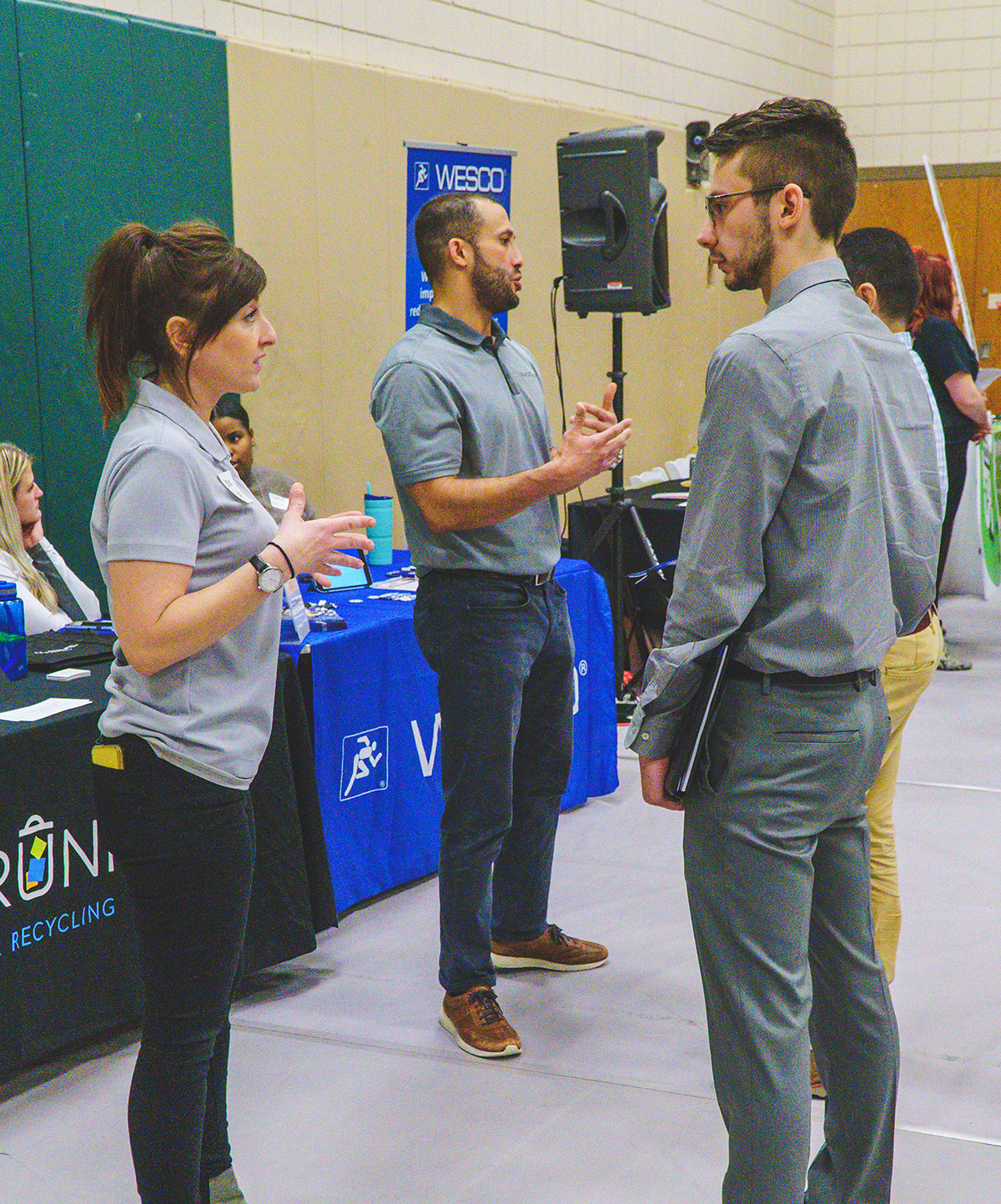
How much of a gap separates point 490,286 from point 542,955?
146cm

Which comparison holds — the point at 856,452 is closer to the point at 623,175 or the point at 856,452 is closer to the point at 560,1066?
the point at 560,1066

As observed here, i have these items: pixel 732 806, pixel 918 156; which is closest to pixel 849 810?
pixel 732 806

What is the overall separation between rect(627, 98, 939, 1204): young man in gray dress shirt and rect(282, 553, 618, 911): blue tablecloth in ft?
4.99

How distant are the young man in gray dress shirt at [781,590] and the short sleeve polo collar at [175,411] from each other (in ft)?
2.07

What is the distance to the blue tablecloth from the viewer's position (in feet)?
10.0

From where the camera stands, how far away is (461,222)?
101 inches

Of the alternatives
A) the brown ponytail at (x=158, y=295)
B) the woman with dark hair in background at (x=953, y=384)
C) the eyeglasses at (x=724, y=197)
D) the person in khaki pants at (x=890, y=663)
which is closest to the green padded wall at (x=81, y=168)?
the brown ponytail at (x=158, y=295)

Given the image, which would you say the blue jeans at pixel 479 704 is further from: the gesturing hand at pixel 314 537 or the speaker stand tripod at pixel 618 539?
the speaker stand tripod at pixel 618 539

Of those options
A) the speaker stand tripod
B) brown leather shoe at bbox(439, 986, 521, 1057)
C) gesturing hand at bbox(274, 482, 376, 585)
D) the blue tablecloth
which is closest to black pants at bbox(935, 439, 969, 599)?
the speaker stand tripod

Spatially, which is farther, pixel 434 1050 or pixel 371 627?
pixel 371 627

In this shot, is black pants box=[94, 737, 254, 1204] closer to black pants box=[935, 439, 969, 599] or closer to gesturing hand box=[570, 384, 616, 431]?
gesturing hand box=[570, 384, 616, 431]

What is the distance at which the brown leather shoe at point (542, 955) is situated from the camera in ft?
9.53

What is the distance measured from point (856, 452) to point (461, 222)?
130 cm

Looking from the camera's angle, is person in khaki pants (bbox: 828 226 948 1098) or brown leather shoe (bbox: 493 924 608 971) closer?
person in khaki pants (bbox: 828 226 948 1098)
